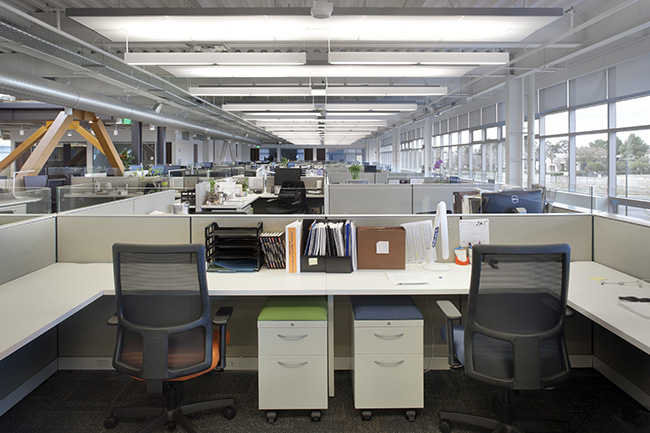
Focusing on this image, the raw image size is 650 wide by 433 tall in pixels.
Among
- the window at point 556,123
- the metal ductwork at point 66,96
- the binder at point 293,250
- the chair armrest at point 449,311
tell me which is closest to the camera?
the chair armrest at point 449,311

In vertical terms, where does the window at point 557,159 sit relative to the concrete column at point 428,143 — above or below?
below

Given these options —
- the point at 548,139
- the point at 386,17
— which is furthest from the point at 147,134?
the point at 386,17

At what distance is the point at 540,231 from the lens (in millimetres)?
2961

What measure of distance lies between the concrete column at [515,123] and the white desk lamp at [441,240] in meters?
6.77

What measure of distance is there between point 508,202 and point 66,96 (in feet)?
26.4

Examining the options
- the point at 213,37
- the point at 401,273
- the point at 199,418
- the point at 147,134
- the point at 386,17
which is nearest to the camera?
the point at 199,418

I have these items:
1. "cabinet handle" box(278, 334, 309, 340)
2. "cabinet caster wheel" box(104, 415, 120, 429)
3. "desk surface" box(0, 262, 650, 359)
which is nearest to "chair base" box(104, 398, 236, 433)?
"cabinet caster wheel" box(104, 415, 120, 429)

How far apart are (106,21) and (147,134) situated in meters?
19.4

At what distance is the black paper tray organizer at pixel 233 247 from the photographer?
2746 mm

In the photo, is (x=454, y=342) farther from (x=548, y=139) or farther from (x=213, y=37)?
(x=548, y=139)

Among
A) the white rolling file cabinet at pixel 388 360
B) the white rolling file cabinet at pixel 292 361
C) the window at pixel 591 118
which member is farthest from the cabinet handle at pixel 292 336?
the window at pixel 591 118

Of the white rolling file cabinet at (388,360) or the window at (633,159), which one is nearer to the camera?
the white rolling file cabinet at (388,360)

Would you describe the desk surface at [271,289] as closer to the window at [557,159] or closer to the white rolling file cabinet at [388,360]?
the white rolling file cabinet at [388,360]

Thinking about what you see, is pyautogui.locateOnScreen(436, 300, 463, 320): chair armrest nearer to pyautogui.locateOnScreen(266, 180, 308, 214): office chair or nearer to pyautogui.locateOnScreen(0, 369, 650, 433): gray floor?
pyautogui.locateOnScreen(0, 369, 650, 433): gray floor
